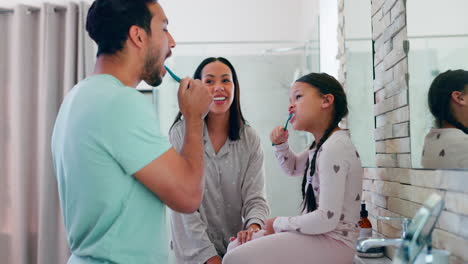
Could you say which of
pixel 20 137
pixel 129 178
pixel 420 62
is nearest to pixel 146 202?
pixel 129 178

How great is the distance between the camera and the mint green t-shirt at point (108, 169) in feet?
2.68

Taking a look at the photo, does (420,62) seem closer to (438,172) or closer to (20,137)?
(438,172)

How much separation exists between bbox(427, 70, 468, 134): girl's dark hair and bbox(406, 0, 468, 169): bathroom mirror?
0.01 metres

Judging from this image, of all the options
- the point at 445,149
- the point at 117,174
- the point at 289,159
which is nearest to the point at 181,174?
the point at 117,174

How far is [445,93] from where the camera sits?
88 cm

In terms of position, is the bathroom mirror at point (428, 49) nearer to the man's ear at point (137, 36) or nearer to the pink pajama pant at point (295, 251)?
the pink pajama pant at point (295, 251)

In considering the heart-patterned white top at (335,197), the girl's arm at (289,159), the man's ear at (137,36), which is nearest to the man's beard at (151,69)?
the man's ear at (137,36)

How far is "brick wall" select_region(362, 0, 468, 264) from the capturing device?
33.6 inches

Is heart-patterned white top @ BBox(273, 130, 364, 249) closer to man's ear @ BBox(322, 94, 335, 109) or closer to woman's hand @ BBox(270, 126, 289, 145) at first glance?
man's ear @ BBox(322, 94, 335, 109)

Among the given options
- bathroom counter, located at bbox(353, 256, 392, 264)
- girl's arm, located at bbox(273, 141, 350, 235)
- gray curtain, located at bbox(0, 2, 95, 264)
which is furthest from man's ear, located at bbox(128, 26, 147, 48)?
gray curtain, located at bbox(0, 2, 95, 264)

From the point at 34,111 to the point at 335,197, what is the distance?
2435 millimetres

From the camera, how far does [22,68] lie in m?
2.83

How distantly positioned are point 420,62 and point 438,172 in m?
0.26

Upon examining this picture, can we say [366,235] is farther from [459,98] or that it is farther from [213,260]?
[459,98]
